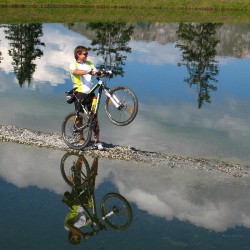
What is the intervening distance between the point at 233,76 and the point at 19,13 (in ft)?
182

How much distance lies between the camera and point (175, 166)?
15.3 meters

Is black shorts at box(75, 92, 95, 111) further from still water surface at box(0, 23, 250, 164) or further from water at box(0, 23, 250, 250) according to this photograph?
still water surface at box(0, 23, 250, 164)

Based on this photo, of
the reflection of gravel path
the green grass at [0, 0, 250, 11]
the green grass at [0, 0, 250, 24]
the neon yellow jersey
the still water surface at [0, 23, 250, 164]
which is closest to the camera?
the reflection of gravel path

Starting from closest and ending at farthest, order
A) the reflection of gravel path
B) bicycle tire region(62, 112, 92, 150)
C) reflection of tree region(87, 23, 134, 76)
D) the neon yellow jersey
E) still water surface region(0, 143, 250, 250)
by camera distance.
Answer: still water surface region(0, 143, 250, 250)
the reflection of gravel path
the neon yellow jersey
bicycle tire region(62, 112, 92, 150)
reflection of tree region(87, 23, 134, 76)

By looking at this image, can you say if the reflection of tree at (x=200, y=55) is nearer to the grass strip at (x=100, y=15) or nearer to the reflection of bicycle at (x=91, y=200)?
the grass strip at (x=100, y=15)

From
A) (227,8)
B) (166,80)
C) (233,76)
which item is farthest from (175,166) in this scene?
(227,8)

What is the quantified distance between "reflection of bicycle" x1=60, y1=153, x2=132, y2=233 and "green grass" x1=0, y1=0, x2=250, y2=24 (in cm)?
6405

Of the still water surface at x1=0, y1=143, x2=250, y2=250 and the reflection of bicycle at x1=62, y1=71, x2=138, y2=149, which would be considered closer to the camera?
the still water surface at x1=0, y1=143, x2=250, y2=250

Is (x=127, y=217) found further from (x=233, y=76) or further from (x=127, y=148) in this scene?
(x=233, y=76)

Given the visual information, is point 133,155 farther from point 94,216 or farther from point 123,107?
point 94,216

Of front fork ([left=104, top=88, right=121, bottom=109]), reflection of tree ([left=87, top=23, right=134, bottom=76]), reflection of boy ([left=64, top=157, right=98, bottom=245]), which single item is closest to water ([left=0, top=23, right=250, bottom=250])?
reflection of boy ([left=64, top=157, right=98, bottom=245])

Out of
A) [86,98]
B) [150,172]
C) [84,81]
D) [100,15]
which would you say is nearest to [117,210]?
[150,172]

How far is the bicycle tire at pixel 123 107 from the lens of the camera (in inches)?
619

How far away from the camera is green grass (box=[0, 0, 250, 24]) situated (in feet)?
276
